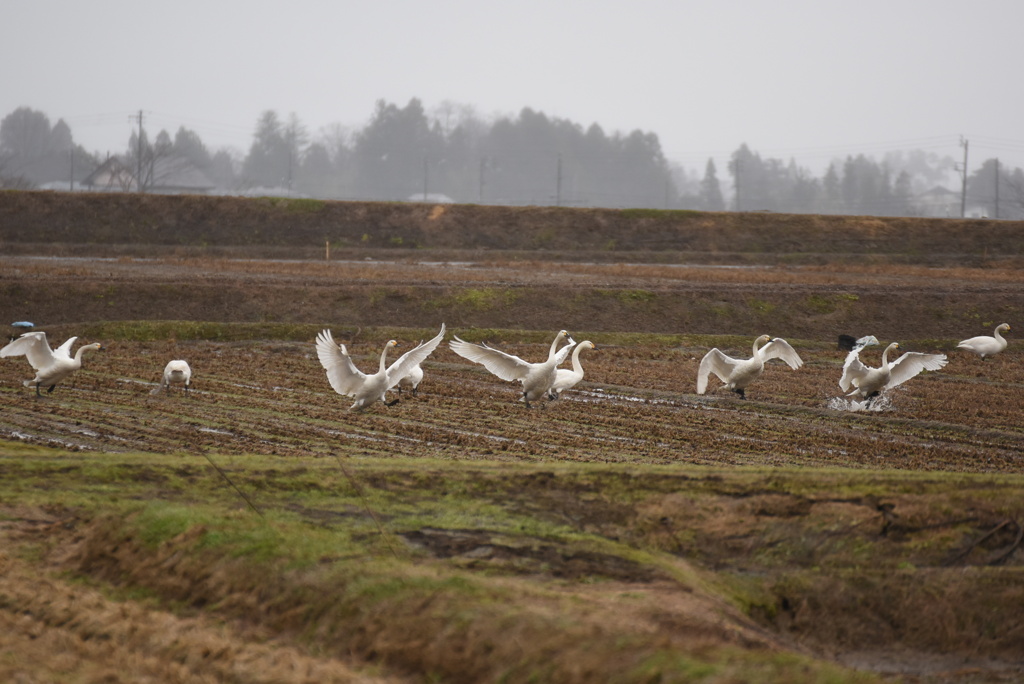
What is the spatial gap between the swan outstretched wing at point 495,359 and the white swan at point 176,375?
5214mm

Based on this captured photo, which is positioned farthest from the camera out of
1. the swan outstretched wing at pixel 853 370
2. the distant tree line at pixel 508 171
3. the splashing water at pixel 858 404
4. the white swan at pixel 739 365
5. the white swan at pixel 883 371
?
the distant tree line at pixel 508 171

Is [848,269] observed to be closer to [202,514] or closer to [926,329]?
[926,329]

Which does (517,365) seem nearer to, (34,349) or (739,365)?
(739,365)

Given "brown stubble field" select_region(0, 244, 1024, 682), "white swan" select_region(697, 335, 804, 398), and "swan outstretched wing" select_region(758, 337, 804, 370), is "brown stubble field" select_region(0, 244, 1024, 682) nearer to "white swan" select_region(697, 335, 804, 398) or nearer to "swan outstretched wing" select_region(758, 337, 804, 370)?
"white swan" select_region(697, 335, 804, 398)

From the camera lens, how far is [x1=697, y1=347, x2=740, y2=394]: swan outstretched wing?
19703 millimetres

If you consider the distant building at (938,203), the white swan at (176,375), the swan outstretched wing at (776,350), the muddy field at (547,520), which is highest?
the distant building at (938,203)

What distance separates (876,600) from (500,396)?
11.5 metres

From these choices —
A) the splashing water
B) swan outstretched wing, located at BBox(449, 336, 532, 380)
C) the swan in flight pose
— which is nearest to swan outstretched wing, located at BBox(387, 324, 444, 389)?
the swan in flight pose

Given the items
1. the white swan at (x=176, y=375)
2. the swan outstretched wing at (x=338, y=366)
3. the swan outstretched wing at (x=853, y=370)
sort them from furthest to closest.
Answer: the swan outstretched wing at (x=853, y=370), the white swan at (x=176, y=375), the swan outstretched wing at (x=338, y=366)

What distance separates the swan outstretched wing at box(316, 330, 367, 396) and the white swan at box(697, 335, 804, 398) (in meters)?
6.83

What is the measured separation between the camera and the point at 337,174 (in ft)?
565

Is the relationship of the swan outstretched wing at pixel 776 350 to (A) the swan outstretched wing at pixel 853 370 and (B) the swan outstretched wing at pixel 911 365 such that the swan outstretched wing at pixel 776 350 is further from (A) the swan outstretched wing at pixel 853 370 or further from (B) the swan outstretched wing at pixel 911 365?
(B) the swan outstretched wing at pixel 911 365

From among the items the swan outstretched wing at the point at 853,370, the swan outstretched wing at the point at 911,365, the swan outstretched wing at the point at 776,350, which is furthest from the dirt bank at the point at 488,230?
the swan outstretched wing at the point at 853,370

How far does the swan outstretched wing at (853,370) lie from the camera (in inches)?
758
